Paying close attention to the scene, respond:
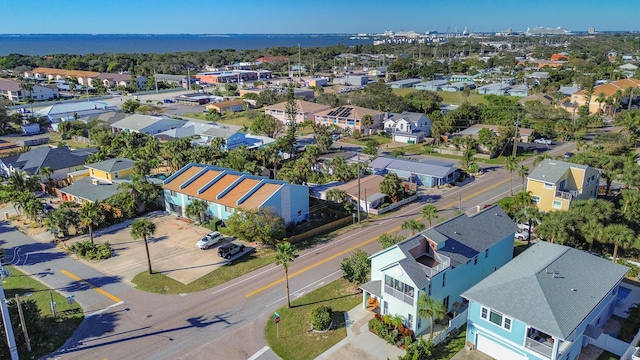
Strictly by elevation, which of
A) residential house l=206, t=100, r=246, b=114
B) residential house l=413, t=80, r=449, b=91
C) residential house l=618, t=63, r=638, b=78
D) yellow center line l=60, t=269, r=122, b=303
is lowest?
yellow center line l=60, t=269, r=122, b=303

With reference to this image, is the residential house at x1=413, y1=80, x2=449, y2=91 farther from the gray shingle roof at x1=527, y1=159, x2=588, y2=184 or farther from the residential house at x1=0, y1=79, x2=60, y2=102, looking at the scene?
the residential house at x1=0, y1=79, x2=60, y2=102

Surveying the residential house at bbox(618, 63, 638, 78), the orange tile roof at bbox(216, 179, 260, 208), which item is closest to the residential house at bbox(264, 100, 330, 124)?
the orange tile roof at bbox(216, 179, 260, 208)

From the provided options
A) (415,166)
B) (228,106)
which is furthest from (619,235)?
(228,106)

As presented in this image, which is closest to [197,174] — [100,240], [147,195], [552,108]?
[147,195]

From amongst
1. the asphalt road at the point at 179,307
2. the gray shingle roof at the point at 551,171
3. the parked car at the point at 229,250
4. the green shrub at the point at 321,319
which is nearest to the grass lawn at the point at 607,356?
the green shrub at the point at 321,319

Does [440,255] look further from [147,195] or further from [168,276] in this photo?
[147,195]

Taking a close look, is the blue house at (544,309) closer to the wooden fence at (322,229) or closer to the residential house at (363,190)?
the wooden fence at (322,229)
